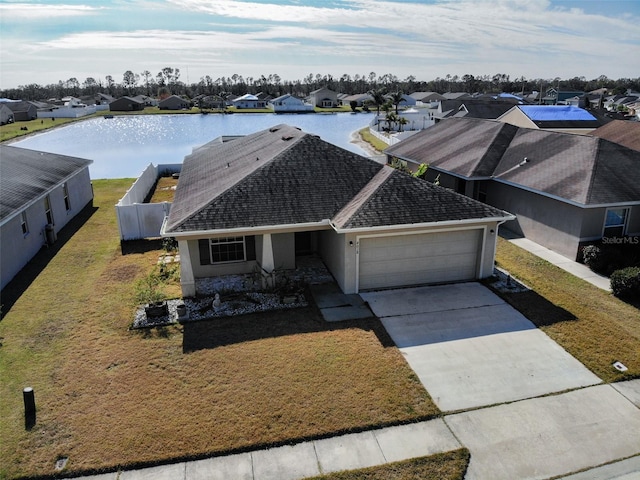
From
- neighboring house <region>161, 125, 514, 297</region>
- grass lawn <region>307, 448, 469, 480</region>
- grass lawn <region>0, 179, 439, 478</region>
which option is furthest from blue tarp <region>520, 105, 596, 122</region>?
grass lawn <region>307, 448, 469, 480</region>

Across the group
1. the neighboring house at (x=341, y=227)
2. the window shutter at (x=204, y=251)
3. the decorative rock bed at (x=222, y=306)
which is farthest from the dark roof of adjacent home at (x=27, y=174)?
the decorative rock bed at (x=222, y=306)

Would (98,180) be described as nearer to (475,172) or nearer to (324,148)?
(324,148)

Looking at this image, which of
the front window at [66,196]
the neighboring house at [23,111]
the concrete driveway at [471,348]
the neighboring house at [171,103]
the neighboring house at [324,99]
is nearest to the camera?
the concrete driveway at [471,348]

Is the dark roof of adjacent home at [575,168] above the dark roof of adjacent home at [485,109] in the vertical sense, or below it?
below

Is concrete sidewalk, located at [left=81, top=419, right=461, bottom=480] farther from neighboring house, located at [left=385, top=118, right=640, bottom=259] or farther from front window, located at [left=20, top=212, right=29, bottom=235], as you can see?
front window, located at [left=20, top=212, right=29, bottom=235]

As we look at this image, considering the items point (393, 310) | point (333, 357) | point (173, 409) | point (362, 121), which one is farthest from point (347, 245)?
point (362, 121)

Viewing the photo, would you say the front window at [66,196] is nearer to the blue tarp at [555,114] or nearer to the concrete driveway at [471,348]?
the concrete driveway at [471,348]
